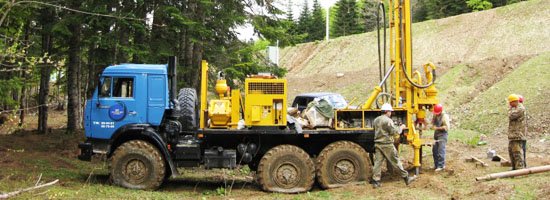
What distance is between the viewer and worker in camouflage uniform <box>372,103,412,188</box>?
35.5 feet

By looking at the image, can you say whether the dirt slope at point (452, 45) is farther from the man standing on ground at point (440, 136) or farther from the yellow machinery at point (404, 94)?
the yellow machinery at point (404, 94)

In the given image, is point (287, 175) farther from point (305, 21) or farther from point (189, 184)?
point (305, 21)

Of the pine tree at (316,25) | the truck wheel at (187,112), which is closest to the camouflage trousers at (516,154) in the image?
the truck wheel at (187,112)

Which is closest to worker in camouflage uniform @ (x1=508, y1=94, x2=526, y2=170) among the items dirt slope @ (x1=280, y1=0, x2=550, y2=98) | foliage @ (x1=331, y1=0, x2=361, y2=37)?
dirt slope @ (x1=280, y1=0, x2=550, y2=98)

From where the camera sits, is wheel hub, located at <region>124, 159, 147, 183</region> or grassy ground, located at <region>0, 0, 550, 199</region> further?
wheel hub, located at <region>124, 159, 147, 183</region>

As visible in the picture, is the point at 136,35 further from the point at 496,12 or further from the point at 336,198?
the point at 496,12

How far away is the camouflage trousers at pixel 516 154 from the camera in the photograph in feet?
37.3

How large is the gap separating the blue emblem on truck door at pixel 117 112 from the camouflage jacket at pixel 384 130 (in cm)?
541

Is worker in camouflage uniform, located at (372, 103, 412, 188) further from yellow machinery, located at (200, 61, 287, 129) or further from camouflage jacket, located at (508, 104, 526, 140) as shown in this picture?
camouflage jacket, located at (508, 104, 526, 140)

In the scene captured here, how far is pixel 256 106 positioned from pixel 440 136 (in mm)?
4709

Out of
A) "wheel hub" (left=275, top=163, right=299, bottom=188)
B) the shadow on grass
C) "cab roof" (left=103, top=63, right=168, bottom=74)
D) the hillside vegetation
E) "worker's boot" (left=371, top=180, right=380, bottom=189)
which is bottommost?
the shadow on grass

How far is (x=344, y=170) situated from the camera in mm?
11250

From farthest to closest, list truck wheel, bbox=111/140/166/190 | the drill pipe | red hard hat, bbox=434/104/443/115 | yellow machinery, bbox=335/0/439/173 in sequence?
red hard hat, bbox=434/104/443/115, yellow machinery, bbox=335/0/439/173, truck wheel, bbox=111/140/166/190, the drill pipe

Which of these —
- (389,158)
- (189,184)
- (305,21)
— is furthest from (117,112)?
(305,21)
